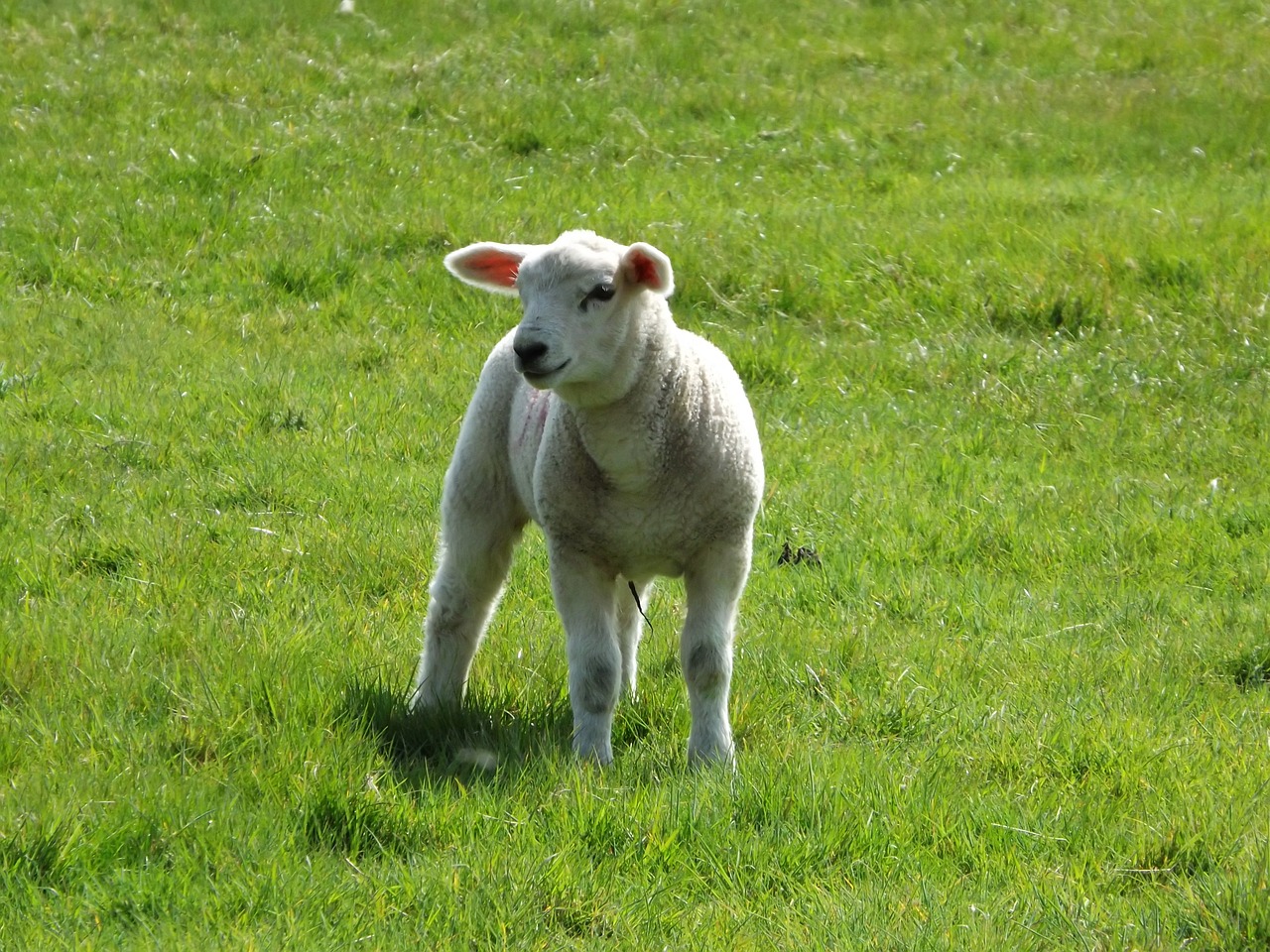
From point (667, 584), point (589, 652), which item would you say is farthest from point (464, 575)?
point (667, 584)

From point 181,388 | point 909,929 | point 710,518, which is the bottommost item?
point 181,388

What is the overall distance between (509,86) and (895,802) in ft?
36.5

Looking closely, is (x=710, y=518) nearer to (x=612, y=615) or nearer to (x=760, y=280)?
(x=612, y=615)

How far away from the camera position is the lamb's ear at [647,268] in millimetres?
4504

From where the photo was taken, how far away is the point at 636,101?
13984 millimetres

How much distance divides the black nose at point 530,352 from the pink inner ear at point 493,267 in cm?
75

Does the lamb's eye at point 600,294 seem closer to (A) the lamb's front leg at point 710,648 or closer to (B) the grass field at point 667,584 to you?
(A) the lamb's front leg at point 710,648

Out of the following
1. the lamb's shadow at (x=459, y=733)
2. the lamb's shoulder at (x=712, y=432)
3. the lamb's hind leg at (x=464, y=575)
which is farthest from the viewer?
the lamb's hind leg at (x=464, y=575)

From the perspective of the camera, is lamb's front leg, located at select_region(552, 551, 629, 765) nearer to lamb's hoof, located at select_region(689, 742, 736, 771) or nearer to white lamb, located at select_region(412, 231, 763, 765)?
white lamb, located at select_region(412, 231, 763, 765)

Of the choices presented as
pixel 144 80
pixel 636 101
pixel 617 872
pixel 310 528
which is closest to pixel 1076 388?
pixel 310 528

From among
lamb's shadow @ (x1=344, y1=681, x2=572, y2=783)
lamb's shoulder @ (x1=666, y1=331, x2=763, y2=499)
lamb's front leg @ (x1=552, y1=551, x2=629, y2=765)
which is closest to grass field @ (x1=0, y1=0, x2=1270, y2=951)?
lamb's shadow @ (x1=344, y1=681, x2=572, y2=783)

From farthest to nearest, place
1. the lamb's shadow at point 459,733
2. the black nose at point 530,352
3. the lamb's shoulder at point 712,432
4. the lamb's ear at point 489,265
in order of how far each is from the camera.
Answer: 1. the lamb's ear at point 489,265
2. the lamb's shoulder at point 712,432
3. the lamb's shadow at point 459,733
4. the black nose at point 530,352

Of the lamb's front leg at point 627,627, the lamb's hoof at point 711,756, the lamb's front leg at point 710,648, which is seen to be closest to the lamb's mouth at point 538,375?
the lamb's front leg at point 710,648

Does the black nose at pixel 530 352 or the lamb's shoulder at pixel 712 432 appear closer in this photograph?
the black nose at pixel 530 352
